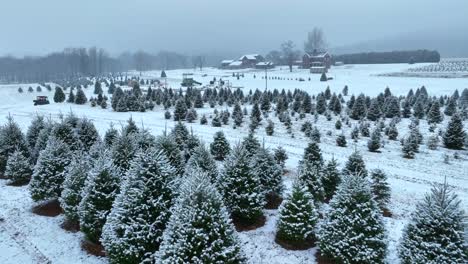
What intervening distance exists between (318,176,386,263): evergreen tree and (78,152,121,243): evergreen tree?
25.9ft

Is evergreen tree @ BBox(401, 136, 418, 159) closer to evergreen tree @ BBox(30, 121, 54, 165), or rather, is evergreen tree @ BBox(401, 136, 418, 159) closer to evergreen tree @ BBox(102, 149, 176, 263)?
evergreen tree @ BBox(102, 149, 176, 263)

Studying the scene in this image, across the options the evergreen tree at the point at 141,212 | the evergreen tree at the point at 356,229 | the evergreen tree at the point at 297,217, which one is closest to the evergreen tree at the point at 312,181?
the evergreen tree at the point at 297,217

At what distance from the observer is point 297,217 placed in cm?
1175

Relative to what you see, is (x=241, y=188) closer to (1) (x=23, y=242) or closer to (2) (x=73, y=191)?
(2) (x=73, y=191)

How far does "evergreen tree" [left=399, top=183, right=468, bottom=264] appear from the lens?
8.95m

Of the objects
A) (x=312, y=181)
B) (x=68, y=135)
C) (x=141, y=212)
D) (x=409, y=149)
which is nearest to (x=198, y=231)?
(x=141, y=212)

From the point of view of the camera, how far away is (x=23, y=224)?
14352mm

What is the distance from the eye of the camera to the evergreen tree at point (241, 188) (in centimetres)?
1286

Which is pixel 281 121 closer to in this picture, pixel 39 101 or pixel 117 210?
pixel 117 210

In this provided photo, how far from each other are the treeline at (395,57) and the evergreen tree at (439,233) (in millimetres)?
128890

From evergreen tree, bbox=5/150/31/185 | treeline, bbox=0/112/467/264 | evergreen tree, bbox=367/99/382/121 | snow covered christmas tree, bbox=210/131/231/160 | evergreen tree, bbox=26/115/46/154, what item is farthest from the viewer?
evergreen tree, bbox=367/99/382/121

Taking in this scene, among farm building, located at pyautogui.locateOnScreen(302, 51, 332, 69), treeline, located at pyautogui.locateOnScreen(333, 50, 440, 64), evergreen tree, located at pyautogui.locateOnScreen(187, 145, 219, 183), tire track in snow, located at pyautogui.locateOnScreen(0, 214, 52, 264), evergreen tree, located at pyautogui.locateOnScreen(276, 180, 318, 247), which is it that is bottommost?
tire track in snow, located at pyautogui.locateOnScreen(0, 214, 52, 264)

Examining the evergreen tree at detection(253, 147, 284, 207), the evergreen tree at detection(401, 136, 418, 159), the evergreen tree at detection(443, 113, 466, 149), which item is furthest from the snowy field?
the evergreen tree at detection(253, 147, 284, 207)

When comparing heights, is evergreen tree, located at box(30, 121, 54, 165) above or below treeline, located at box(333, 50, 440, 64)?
below
